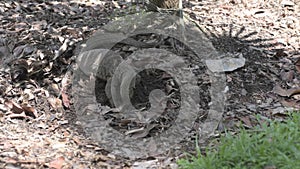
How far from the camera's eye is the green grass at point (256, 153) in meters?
2.55

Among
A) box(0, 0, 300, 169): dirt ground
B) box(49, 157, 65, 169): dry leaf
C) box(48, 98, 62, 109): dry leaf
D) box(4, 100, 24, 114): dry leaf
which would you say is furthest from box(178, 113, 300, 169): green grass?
box(4, 100, 24, 114): dry leaf

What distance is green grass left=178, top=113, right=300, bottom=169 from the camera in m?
2.55

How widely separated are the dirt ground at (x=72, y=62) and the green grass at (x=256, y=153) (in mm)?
265

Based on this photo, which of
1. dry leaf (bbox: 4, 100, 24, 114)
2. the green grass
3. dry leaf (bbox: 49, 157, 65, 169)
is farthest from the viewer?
dry leaf (bbox: 4, 100, 24, 114)

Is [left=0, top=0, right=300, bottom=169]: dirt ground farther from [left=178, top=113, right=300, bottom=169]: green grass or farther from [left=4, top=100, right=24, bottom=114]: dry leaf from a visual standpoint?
[left=178, top=113, right=300, bottom=169]: green grass

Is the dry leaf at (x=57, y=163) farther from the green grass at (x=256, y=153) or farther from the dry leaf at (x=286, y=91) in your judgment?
the dry leaf at (x=286, y=91)

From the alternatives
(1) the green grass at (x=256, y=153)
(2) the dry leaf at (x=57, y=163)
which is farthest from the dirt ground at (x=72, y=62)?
(1) the green grass at (x=256, y=153)

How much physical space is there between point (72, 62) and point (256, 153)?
1.72 m

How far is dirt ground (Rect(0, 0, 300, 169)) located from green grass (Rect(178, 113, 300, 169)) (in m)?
A: 0.27

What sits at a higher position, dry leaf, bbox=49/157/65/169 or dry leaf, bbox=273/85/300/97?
dry leaf, bbox=273/85/300/97

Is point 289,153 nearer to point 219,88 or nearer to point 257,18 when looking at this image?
point 219,88

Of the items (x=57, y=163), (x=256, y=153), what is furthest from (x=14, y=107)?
(x=256, y=153)

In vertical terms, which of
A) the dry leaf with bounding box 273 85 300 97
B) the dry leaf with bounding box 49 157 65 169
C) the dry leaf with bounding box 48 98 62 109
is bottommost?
the dry leaf with bounding box 49 157 65 169

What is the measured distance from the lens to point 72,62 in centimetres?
373
